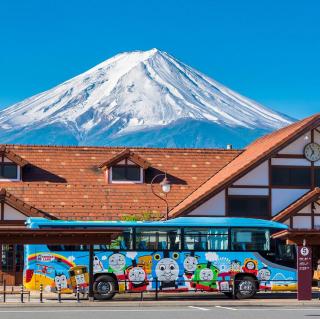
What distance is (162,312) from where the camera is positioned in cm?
3027

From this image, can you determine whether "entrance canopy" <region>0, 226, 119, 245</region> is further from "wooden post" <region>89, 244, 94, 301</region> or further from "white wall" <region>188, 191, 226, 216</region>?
"white wall" <region>188, 191, 226, 216</region>

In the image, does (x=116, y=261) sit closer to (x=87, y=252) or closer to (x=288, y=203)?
(x=87, y=252)

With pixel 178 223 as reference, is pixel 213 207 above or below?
above

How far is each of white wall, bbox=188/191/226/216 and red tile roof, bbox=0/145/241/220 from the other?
2237mm

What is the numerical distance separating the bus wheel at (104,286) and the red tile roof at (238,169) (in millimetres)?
10249

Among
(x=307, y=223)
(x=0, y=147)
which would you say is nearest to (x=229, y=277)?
(x=307, y=223)

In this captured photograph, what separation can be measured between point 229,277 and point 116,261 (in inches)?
184

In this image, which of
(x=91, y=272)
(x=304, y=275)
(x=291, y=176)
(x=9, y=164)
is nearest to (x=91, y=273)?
(x=91, y=272)

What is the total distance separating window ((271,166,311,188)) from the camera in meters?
50.8

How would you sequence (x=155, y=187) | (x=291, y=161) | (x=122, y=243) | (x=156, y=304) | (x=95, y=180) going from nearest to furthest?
1. (x=156, y=304)
2. (x=122, y=243)
3. (x=291, y=161)
4. (x=95, y=180)
5. (x=155, y=187)

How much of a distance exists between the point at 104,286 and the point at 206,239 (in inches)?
182

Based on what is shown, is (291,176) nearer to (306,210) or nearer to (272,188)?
(272,188)

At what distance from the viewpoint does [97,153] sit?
56562mm

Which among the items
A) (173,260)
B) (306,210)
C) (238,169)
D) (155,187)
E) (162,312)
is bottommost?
(162,312)
